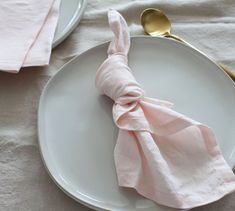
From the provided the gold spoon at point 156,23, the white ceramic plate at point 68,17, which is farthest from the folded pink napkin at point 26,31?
the gold spoon at point 156,23

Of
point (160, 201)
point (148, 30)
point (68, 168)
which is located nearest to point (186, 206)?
point (160, 201)

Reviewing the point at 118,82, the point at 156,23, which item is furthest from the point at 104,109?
the point at 156,23

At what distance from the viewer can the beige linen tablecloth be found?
0.43 metres

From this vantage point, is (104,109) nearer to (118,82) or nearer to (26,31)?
(118,82)

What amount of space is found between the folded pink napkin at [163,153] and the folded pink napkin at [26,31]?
0.45 feet

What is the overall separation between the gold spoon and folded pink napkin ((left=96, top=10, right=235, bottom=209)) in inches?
5.6

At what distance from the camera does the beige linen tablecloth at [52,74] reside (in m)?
0.43

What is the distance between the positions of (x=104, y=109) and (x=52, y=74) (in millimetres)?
108

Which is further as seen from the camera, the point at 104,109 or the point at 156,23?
the point at 156,23

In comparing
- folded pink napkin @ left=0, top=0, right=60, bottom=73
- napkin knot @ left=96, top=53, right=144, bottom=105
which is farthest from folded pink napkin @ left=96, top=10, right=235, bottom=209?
folded pink napkin @ left=0, top=0, right=60, bottom=73

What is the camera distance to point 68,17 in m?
0.59

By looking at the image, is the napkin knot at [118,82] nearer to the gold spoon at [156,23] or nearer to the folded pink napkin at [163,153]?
the folded pink napkin at [163,153]

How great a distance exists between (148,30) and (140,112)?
195 millimetres

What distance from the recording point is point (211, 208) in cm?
41
